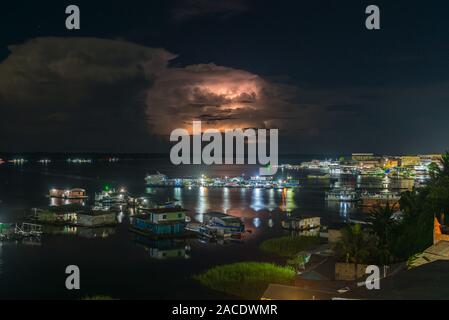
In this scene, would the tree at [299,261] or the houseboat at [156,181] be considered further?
the houseboat at [156,181]

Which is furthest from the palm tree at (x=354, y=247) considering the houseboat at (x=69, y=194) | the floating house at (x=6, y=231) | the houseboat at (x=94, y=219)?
the houseboat at (x=69, y=194)

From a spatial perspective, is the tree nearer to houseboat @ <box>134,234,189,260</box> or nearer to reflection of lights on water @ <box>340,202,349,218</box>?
houseboat @ <box>134,234,189,260</box>

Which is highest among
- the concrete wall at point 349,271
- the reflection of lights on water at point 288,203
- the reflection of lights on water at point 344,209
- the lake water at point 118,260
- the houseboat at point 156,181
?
the houseboat at point 156,181

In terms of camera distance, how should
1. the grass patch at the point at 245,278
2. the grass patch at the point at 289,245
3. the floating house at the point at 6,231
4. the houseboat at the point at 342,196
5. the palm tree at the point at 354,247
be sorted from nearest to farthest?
the palm tree at the point at 354,247, the grass patch at the point at 245,278, the grass patch at the point at 289,245, the floating house at the point at 6,231, the houseboat at the point at 342,196

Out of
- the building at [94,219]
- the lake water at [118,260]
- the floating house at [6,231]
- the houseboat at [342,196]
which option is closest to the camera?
the lake water at [118,260]

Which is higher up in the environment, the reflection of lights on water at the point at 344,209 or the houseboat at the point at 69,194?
the houseboat at the point at 69,194

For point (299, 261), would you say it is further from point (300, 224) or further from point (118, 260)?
point (300, 224)

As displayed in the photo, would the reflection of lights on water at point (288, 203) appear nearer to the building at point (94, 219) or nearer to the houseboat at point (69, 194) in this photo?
the building at point (94, 219)
